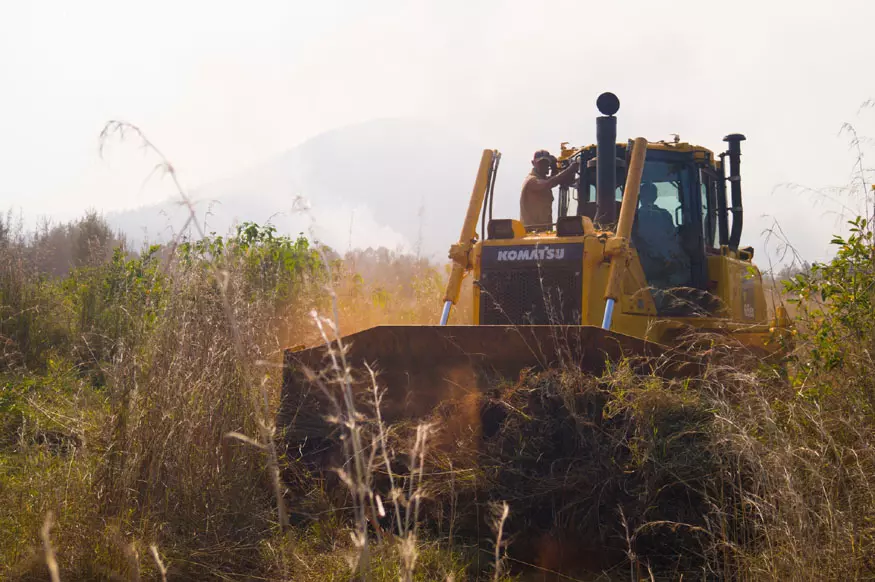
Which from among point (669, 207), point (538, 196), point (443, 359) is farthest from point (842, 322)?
point (538, 196)

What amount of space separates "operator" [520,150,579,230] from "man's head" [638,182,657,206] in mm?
832

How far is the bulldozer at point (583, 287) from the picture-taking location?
490cm

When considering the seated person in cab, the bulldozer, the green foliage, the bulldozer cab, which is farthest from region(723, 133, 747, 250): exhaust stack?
the green foliage

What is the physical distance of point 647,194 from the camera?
6.82 metres

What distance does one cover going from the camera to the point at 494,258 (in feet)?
21.6

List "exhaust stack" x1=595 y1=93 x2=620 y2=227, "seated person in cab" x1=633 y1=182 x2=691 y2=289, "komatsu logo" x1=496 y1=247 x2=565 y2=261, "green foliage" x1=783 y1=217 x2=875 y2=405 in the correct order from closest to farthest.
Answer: "green foliage" x1=783 y1=217 x2=875 y2=405
"exhaust stack" x1=595 y1=93 x2=620 y2=227
"komatsu logo" x1=496 y1=247 x2=565 y2=261
"seated person in cab" x1=633 y1=182 x2=691 y2=289

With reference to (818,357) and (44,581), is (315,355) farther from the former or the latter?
(818,357)

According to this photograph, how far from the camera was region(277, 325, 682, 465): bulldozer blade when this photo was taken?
4676 millimetres

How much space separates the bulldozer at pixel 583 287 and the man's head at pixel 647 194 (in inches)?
0.5

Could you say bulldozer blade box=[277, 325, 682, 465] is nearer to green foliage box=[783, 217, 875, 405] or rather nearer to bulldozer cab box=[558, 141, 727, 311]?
green foliage box=[783, 217, 875, 405]

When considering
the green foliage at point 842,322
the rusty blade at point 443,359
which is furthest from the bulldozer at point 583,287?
the green foliage at point 842,322

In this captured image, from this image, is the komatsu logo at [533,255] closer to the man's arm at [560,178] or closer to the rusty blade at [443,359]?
the man's arm at [560,178]

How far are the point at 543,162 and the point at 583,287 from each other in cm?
165

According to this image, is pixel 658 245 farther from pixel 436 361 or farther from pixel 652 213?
pixel 436 361
